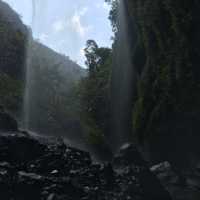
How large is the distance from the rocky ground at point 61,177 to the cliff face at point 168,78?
3.63 metres

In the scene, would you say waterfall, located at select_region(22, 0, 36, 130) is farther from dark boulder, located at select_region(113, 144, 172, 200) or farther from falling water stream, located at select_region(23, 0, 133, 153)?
dark boulder, located at select_region(113, 144, 172, 200)

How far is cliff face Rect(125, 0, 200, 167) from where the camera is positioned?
646 inches

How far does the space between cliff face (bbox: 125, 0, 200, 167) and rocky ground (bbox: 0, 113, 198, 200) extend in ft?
11.9

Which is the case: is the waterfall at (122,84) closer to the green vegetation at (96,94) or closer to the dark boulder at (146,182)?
the green vegetation at (96,94)

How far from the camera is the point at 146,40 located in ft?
69.2

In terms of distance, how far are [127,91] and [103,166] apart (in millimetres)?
12692

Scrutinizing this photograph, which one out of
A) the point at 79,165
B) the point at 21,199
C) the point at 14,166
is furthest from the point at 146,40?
the point at 21,199

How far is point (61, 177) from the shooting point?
13109mm

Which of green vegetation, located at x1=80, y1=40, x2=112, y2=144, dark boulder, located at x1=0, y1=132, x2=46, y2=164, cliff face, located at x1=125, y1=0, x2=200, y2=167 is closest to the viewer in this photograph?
dark boulder, located at x1=0, y1=132, x2=46, y2=164

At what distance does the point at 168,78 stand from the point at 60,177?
724cm

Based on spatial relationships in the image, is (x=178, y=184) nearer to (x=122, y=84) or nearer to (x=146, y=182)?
(x=146, y=182)

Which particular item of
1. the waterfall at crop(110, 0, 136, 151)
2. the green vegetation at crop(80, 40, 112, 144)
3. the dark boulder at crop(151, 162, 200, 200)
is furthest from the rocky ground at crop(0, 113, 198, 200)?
the green vegetation at crop(80, 40, 112, 144)

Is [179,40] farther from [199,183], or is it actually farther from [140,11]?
[199,183]

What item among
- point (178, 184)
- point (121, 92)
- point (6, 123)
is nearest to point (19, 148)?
point (6, 123)
